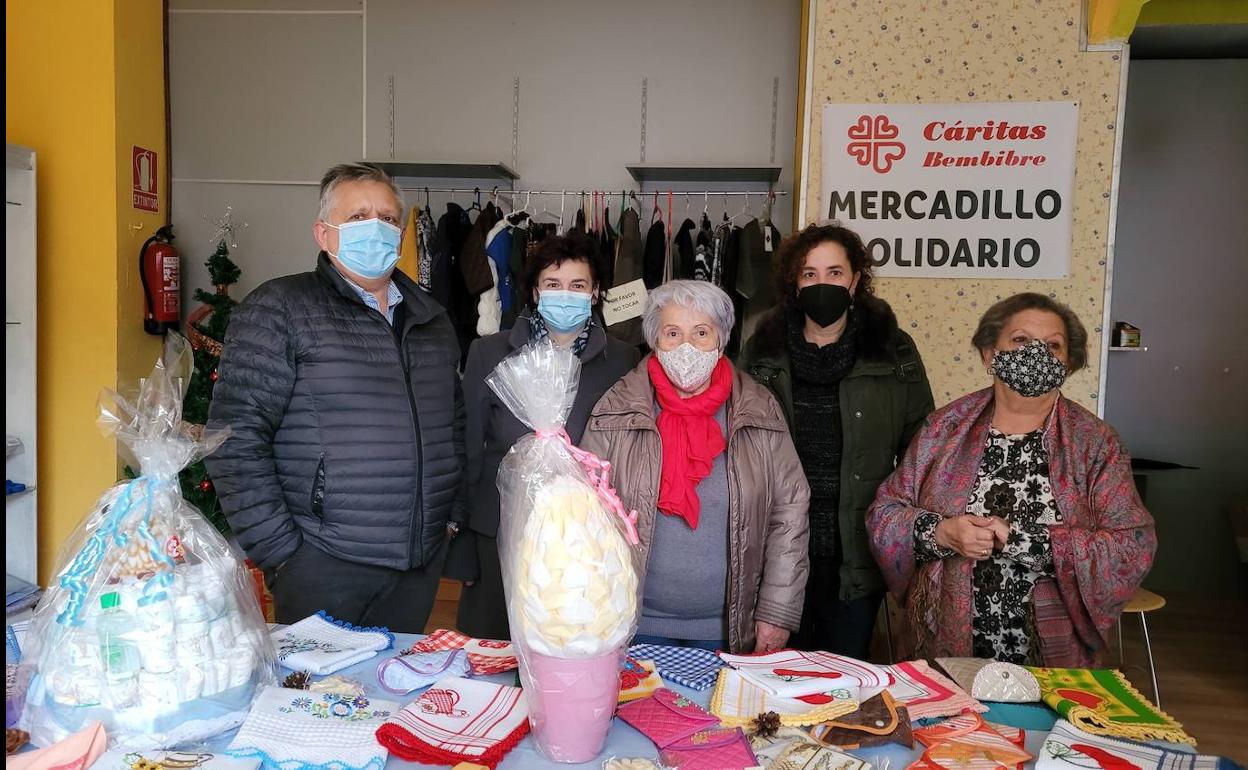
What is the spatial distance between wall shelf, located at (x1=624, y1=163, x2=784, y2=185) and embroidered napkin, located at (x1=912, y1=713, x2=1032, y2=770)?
11.1ft

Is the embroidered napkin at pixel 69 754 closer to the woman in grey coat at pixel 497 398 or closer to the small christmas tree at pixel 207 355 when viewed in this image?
the woman in grey coat at pixel 497 398

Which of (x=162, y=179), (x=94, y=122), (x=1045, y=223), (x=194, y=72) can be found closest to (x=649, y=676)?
(x=1045, y=223)

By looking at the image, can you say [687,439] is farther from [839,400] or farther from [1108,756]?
[1108,756]

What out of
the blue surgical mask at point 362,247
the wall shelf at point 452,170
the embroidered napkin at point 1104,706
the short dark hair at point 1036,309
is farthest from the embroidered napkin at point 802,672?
the wall shelf at point 452,170

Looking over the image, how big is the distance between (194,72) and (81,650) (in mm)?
4601

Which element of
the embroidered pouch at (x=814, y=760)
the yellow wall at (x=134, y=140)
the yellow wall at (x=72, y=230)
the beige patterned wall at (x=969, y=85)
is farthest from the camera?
the yellow wall at (x=134, y=140)

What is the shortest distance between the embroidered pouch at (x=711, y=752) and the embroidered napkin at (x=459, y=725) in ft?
0.82

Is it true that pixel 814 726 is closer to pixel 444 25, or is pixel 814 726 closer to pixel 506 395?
pixel 506 395

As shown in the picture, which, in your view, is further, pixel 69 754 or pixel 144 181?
pixel 144 181

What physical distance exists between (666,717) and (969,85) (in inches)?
137

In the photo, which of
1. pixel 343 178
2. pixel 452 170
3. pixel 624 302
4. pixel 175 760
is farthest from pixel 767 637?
pixel 452 170

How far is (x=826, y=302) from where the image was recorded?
2471 millimetres

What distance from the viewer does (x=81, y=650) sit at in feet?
4.22

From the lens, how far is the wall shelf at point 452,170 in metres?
4.59
